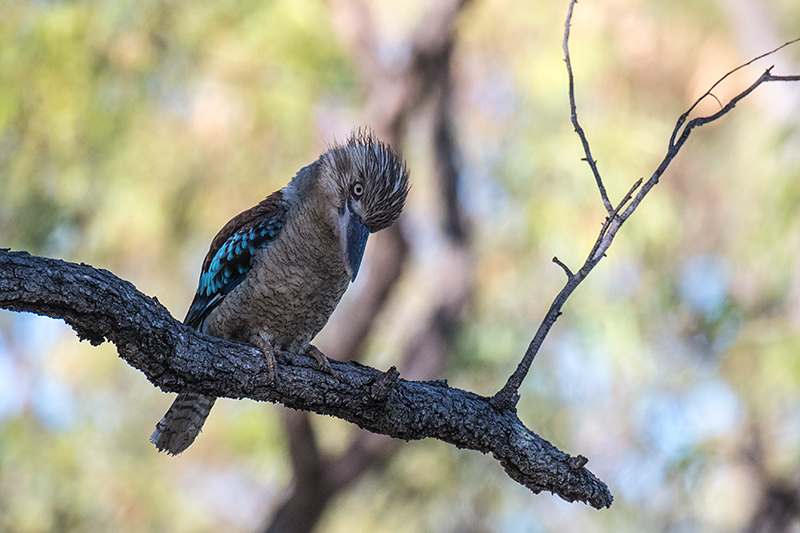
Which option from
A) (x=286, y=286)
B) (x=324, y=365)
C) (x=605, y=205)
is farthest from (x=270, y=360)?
(x=605, y=205)

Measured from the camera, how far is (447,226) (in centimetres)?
809

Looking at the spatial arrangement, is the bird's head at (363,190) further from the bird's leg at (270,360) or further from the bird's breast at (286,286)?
the bird's leg at (270,360)

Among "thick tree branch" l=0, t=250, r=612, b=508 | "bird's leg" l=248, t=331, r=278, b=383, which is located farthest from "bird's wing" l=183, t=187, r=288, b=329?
"thick tree branch" l=0, t=250, r=612, b=508

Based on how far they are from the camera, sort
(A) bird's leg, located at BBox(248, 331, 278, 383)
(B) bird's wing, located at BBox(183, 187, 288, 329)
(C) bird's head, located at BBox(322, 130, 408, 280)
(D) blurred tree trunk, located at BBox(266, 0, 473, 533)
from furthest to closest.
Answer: (D) blurred tree trunk, located at BBox(266, 0, 473, 533) → (B) bird's wing, located at BBox(183, 187, 288, 329) → (C) bird's head, located at BBox(322, 130, 408, 280) → (A) bird's leg, located at BBox(248, 331, 278, 383)

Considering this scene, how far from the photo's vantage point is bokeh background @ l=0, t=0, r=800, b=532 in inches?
301

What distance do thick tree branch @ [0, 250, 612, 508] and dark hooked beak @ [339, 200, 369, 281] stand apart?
454 millimetres

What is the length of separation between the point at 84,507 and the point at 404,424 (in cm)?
631

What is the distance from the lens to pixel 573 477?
3.29 meters

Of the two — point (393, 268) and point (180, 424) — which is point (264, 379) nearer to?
point (180, 424)

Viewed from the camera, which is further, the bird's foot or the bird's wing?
the bird's wing

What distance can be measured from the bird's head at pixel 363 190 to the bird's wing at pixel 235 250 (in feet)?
1.13

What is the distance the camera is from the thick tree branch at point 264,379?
2369mm

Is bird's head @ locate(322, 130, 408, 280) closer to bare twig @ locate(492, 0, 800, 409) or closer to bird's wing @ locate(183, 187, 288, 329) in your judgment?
bird's wing @ locate(183, 187, 288, 329)

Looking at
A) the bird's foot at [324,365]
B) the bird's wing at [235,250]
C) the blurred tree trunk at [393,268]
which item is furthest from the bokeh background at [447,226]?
the bird's foot at [324,365]
